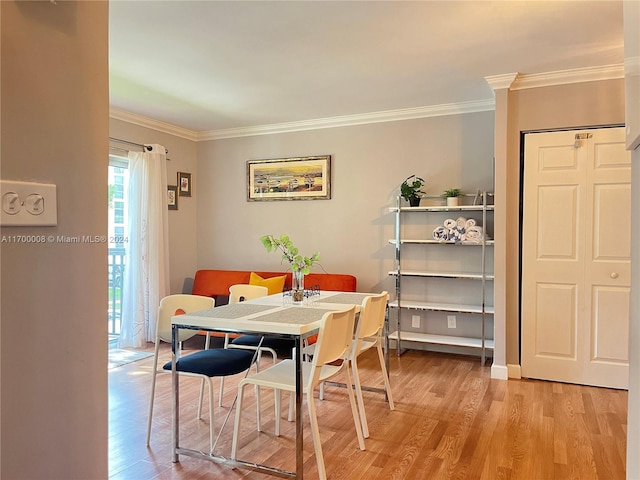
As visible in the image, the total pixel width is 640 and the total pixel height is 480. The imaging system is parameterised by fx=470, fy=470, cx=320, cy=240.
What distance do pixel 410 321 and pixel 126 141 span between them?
3501 millimetres

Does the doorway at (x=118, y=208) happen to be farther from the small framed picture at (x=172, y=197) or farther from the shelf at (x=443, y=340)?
the shelf at (x=443, y=340)

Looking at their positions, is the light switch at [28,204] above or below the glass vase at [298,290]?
above

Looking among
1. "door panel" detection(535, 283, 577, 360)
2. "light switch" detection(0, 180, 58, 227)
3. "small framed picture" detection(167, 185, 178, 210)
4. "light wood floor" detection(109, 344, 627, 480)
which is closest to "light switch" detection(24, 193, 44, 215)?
"light switch" detection(0, 180, 58, 227)

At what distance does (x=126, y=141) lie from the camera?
490 centimetres

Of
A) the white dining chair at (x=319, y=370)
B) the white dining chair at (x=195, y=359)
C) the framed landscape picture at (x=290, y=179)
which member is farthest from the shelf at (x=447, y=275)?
the white dining chair at (x=195, y=359)

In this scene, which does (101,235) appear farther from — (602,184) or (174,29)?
(602,184)

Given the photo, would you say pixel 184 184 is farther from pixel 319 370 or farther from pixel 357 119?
pixel 319 370

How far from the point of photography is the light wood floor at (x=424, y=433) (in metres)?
2.38

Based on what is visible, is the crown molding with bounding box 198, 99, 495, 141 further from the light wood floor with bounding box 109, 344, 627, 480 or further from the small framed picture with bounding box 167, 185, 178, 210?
the light wood floor with bounding box 109, 344, 627, 480

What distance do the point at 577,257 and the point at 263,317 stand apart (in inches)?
103

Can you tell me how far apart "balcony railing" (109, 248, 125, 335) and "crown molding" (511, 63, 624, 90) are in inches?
169

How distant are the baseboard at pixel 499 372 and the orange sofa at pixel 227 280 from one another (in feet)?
4.98

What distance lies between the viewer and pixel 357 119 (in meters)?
5.07

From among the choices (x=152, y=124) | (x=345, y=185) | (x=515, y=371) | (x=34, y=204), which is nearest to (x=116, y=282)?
(x=152, y=124)
